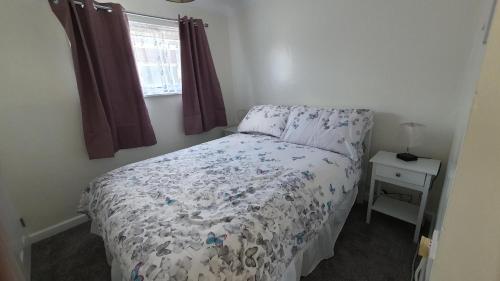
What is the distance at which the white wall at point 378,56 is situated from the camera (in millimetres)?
1640

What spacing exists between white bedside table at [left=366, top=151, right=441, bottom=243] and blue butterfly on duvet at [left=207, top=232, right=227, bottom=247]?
4.65 feet

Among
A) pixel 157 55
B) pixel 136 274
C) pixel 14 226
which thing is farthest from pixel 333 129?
pixel 14 226

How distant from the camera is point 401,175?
1663 mm

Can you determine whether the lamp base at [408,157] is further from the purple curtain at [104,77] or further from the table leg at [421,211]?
the purple curtain at [104,77]

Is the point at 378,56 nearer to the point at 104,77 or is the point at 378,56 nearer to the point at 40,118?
the point at 104,77

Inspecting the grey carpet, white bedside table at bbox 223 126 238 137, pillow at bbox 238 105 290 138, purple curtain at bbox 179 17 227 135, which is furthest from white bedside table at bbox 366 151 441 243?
purple curtain at bbox 179 17 227 135

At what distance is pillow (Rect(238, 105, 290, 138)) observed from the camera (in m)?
2.39

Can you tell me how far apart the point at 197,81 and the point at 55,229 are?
79.6 inches

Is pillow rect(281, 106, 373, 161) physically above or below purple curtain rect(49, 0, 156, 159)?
below

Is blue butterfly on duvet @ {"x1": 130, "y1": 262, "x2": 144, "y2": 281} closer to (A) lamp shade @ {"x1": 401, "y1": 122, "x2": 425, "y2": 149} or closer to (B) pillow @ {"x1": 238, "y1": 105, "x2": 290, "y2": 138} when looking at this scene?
(B) pillow @ {"x1": 238, "y1": 105, "x2": 290, "y2": 138}

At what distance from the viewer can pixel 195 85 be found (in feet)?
8.63

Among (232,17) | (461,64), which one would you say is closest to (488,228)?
(461,64)

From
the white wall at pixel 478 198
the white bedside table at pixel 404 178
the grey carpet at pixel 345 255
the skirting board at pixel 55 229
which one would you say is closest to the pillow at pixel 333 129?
the white bedside table at pixel 404 178

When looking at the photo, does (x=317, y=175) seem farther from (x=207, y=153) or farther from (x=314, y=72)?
(x=314, y=72)
